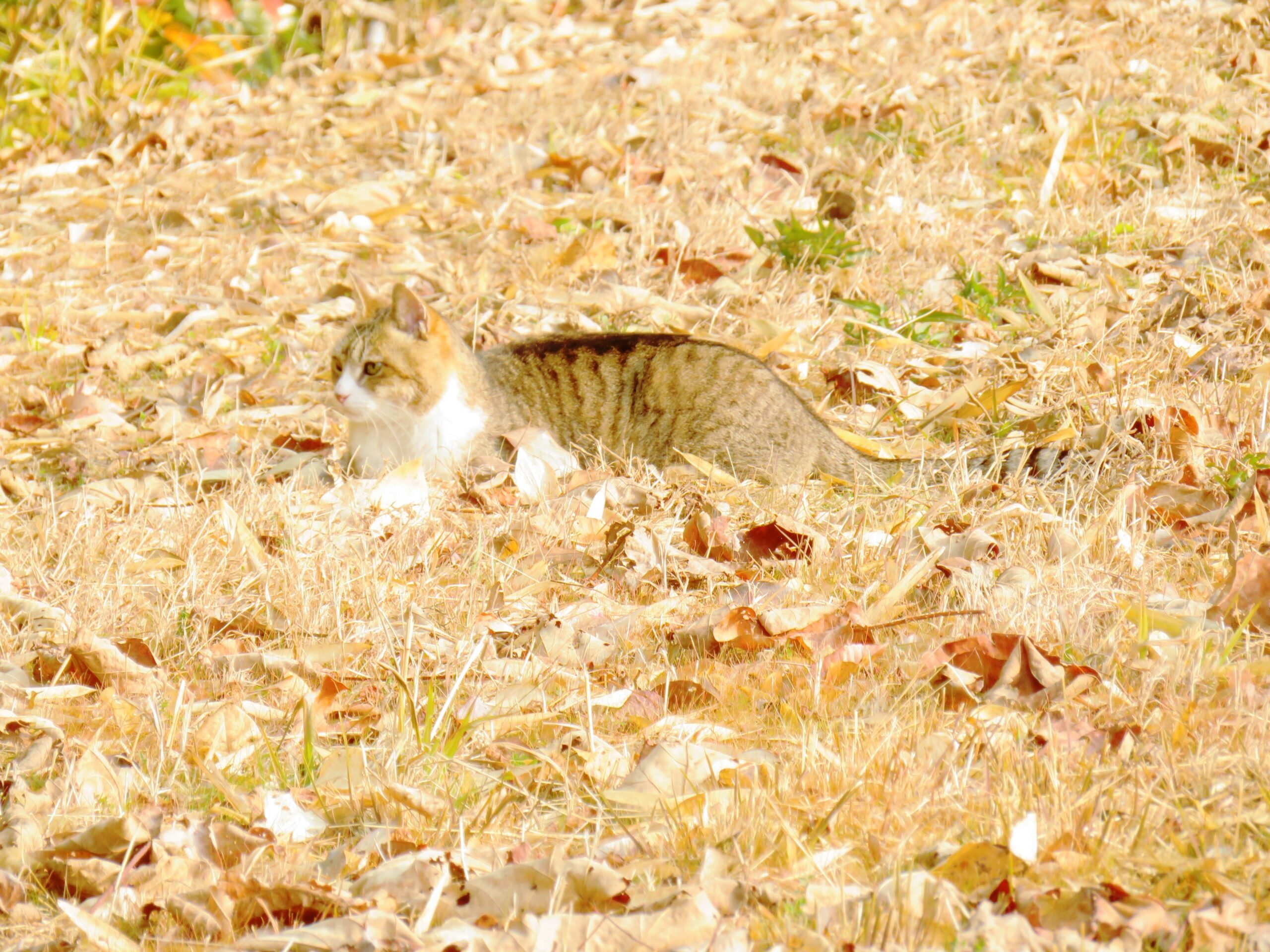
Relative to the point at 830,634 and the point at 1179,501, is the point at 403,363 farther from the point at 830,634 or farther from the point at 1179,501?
the point at 1179,501

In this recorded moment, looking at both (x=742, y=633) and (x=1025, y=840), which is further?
(x=742, y=633)

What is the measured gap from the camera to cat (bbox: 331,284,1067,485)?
436cm

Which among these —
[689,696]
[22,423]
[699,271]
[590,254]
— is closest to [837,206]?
[699,271]

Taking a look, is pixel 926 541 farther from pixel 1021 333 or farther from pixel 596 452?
pixel 1021 333

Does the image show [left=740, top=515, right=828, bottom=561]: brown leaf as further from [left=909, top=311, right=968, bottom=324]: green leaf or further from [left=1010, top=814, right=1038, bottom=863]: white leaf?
[left=909, top=311, right=968, bottom=324]: green leaf

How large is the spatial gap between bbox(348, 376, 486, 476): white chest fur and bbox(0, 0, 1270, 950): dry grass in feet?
0.95

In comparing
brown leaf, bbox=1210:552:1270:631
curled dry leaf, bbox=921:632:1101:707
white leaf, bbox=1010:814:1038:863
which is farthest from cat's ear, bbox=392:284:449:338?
white leaf, bbox=1010:814:1038:863

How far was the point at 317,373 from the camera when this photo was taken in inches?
203

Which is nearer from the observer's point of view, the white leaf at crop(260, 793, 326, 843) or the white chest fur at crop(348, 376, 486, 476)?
the white leaf at crop(260, 793, 326, 843)

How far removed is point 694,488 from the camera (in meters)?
4.04

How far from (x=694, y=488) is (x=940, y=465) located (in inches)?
27.6

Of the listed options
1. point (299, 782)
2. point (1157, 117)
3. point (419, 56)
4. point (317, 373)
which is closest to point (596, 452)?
point (317, 373)

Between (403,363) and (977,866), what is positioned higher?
(977,866)

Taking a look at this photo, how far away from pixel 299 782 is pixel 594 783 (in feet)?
1.75
